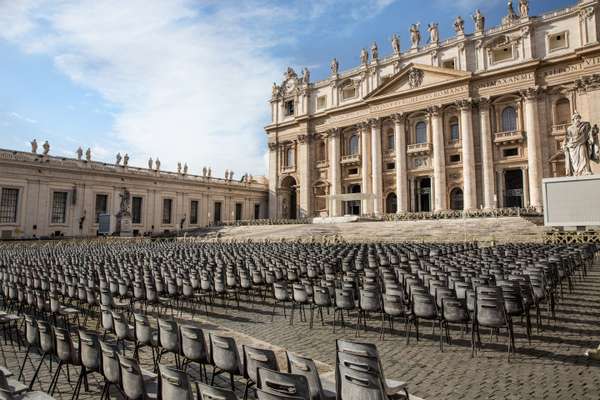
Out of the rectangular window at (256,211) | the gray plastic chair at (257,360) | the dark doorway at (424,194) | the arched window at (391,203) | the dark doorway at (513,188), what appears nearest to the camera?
the gray plastic chair at (257,360)

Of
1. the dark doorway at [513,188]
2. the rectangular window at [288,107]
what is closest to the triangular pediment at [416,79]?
the dark doorway at [513,188]

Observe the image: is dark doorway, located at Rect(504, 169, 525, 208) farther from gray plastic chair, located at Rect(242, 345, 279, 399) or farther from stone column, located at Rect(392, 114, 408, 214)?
gray plastic chair, located at Rect(242, 345, 279, 399)

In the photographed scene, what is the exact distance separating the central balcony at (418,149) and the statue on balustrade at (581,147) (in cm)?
1669

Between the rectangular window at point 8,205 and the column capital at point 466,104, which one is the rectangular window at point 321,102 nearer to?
the column capital at point 466,104

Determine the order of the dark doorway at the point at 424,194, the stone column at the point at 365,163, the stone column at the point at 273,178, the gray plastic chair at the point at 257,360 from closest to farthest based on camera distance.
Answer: the gray plastic chair at the point at 257,360
the dark doorway at the point at 424,194
the stone column at the point at 365,163
the stone column at the point at 273,178

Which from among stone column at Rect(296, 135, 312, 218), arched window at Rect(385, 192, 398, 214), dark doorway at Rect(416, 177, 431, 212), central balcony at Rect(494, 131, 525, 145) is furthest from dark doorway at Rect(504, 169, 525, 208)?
stone column at Rect(296, 135, 312, 218)

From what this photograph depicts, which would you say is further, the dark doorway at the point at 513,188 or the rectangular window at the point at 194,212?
the rectangular window at the point at 194,212

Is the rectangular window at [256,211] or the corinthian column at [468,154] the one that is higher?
the corinthian column at [468,154]

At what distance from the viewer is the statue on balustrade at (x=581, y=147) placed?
24.9m

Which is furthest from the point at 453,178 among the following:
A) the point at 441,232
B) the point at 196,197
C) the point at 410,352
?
the point at 410,352

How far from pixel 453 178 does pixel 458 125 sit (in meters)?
5.87

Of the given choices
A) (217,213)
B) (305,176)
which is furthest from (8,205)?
(305,176)

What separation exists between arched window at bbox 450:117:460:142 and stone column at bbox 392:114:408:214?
16.5ft

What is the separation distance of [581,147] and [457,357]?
84.9ft
